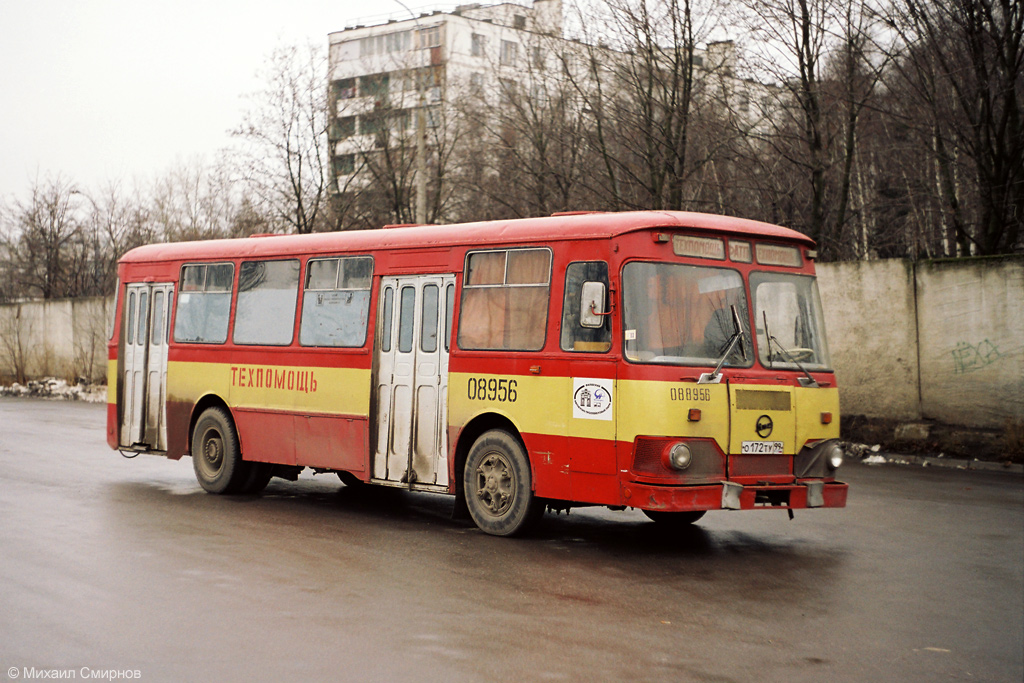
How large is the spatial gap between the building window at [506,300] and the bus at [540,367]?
0.06 feet

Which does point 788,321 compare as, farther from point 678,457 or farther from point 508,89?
point 508,89

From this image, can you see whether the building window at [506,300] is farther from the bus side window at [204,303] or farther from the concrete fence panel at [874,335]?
the concrete fence panel at [874,335]

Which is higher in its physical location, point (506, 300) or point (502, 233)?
point (502, 233)

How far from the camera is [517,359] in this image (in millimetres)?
9836

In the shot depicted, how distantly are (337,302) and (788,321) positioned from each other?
4.65 metres

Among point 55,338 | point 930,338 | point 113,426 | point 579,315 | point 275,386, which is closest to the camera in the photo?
point 579,315

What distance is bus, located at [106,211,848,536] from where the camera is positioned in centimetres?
899

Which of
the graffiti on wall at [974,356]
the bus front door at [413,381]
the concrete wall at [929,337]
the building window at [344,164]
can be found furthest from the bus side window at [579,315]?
the building window at [344,164]

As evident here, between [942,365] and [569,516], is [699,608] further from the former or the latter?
[942,365]

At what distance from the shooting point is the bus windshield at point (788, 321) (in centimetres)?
950

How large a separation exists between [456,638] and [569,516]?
17.0 feet

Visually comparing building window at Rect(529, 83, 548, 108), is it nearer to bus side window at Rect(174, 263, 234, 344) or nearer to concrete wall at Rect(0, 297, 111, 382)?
bus side window at Rect(174, 263, 234, 344)

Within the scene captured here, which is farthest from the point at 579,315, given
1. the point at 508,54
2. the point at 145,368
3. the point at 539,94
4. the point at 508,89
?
the point at 508,54

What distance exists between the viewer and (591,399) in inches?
362
